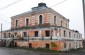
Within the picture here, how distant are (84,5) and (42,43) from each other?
1504 inches

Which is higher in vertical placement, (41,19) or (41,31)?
(41,19)

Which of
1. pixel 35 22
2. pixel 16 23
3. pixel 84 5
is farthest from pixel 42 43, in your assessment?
pixel 84 5

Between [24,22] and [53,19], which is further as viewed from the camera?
[24,22]

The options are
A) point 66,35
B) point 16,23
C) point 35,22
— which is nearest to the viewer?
point 66,35

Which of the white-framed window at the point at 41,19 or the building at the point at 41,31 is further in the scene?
the white-framed window at the point at 41,19

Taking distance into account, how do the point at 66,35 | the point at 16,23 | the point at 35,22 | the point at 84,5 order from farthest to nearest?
the point at 16,23 < the point at 35,22 < the point at 66,35 < the point at 84,5

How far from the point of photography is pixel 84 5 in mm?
2361

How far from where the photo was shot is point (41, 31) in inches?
1638

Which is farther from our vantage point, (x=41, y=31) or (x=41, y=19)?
(x=41, y=19)

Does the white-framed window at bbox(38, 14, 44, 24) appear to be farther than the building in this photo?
Yes

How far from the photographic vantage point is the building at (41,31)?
38938 millimetres

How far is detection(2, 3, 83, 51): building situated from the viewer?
38938 millimetres

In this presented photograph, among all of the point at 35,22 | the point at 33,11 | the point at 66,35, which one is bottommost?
the point at 66,35

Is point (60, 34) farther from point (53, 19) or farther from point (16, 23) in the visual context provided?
point (16, 23)
